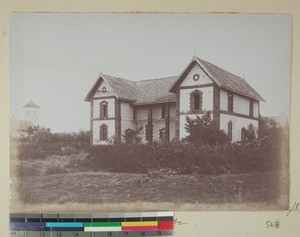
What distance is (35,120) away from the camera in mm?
1390

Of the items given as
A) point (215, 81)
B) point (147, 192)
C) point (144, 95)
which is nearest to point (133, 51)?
point (144, 95)

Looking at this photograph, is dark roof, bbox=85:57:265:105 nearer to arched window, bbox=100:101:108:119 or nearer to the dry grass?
arched window, bbox=100:101:108:119

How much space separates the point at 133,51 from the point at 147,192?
1.42 ft

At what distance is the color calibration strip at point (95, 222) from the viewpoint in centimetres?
140

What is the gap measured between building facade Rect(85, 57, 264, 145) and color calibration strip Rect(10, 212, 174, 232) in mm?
229

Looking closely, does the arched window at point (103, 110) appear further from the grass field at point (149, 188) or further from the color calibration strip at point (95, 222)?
the color calibration strip at point (95, 222)

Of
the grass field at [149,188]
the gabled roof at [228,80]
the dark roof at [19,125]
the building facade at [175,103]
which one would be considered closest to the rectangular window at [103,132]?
the building facade at [175,103]

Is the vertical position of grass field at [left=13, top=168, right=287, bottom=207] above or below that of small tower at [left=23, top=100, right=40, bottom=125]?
below

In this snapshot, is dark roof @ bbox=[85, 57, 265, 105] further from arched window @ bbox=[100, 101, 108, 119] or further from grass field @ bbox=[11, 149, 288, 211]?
grass field @ bbox=[11, 149, 288, 211]

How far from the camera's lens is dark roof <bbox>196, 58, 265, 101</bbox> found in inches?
54.7

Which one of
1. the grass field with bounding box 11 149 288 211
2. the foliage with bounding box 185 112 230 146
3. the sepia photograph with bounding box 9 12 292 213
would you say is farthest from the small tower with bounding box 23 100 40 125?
the foliage with bounding box 185 112 230 146

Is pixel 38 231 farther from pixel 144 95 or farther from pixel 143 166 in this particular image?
pixel 144 95

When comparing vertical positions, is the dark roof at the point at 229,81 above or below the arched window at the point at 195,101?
A: above

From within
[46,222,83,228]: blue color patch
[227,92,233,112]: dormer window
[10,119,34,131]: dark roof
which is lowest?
[46,222,83,228]: blue color patch
